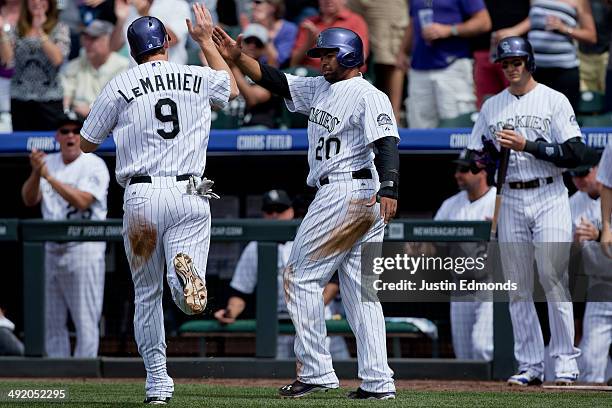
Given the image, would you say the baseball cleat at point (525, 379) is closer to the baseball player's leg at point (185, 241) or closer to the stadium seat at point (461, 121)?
the stadium seat at point (461, 121)

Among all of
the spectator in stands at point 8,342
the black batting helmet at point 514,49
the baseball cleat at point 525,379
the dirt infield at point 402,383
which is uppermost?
the black batting helmet at point 514,49

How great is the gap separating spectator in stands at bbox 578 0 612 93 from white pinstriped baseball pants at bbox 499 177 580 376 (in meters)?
2.44

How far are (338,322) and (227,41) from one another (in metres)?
2.71

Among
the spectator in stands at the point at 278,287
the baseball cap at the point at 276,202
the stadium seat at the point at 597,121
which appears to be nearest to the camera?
the spectator in stands at the point at 278,287

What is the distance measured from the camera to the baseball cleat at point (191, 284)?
5516mm

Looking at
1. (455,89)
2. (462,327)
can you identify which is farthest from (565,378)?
(455,89)

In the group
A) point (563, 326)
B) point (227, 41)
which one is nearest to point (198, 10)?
point (227, 41)

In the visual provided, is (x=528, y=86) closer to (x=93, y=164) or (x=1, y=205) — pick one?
(x=93, y=164)

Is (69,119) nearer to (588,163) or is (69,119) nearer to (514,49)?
(514,49)

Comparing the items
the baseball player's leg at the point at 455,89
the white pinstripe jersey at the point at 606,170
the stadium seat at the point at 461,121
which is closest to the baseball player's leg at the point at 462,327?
the white pinstripe jersey at the point at 606,170

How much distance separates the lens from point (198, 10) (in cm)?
613

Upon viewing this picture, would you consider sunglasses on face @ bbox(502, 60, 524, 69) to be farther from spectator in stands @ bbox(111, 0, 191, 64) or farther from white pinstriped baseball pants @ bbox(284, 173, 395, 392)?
spectator in stands @ bbox(111, 0, 191, 64)

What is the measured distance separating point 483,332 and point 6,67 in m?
4.61

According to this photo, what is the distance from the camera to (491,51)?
927 cm
